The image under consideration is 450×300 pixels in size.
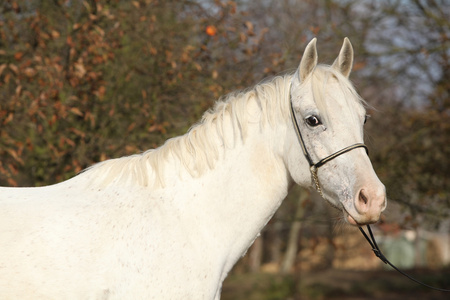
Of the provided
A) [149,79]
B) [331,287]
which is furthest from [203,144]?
[331,287]

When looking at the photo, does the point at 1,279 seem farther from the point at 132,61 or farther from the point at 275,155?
the point at 132,61

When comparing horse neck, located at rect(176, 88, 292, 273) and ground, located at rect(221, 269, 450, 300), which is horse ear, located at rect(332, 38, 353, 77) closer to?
horse neck, located at rect(176, 88, 292, 273)

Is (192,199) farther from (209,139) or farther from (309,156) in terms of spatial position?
(309,156)

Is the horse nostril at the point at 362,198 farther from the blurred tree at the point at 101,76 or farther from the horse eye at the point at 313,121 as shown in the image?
the blurred tree at the point at 101,76

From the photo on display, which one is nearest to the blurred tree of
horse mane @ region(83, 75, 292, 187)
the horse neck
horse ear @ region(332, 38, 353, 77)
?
horse mane @ region(83, 75, 292, 187)

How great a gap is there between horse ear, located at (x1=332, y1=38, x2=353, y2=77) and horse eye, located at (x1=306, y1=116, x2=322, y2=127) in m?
0.44

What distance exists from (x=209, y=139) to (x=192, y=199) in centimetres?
40

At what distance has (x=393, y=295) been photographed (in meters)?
12.9

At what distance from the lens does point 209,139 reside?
3127 mm

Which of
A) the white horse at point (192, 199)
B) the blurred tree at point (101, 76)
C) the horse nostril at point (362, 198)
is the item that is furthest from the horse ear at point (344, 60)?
the blurred tree at point (101, 76)

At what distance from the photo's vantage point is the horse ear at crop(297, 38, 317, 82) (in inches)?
116

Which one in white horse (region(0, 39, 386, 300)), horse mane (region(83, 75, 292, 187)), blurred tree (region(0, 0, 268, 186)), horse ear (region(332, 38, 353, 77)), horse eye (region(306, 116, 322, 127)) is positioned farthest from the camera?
blurred tree (region(0, 0, 268, 186))

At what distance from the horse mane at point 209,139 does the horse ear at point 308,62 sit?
4 centimetres

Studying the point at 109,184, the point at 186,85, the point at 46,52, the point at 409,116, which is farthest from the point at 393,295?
the point at 109,184
